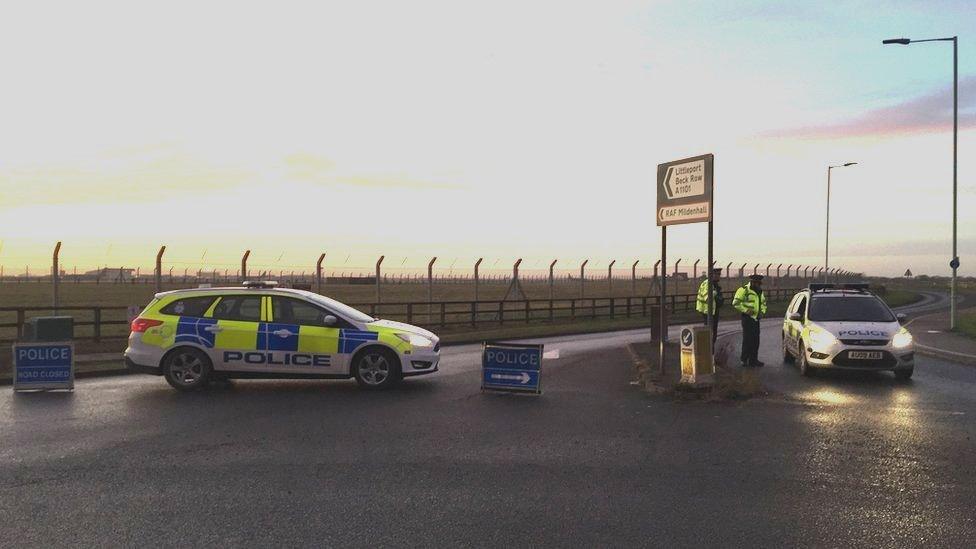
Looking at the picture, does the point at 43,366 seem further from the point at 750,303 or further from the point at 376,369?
the point at 750,303

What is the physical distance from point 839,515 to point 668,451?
7.02 ft

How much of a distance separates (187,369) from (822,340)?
991 cm

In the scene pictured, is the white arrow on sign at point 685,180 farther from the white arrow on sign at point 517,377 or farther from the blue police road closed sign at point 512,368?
the white arrow on sign at point 517,377

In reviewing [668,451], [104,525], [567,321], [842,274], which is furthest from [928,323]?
[842,274]

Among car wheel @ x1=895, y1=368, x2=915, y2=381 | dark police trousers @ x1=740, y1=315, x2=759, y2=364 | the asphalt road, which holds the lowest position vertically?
the asphalt road

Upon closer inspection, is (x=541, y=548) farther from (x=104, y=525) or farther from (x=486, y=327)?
(x=486, y=327)

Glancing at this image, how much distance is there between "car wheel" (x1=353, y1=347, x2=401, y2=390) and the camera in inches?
446

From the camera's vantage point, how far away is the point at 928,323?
2914 centimetres

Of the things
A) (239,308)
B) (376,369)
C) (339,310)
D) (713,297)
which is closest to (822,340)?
(713,297)

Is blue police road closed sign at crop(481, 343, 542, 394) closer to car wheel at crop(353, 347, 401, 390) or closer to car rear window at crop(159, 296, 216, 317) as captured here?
car wheel at crop(353, 347, 401, 390)

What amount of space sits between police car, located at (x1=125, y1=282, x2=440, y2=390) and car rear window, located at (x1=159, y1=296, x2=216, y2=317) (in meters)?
0.01

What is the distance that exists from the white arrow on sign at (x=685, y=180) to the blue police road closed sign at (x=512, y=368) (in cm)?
385

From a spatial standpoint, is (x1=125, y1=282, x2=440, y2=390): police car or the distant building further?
the distant building

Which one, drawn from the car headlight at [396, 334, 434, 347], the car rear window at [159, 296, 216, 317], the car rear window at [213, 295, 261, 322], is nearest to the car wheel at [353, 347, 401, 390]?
the car headlight at [396, 334, 434, 347]
